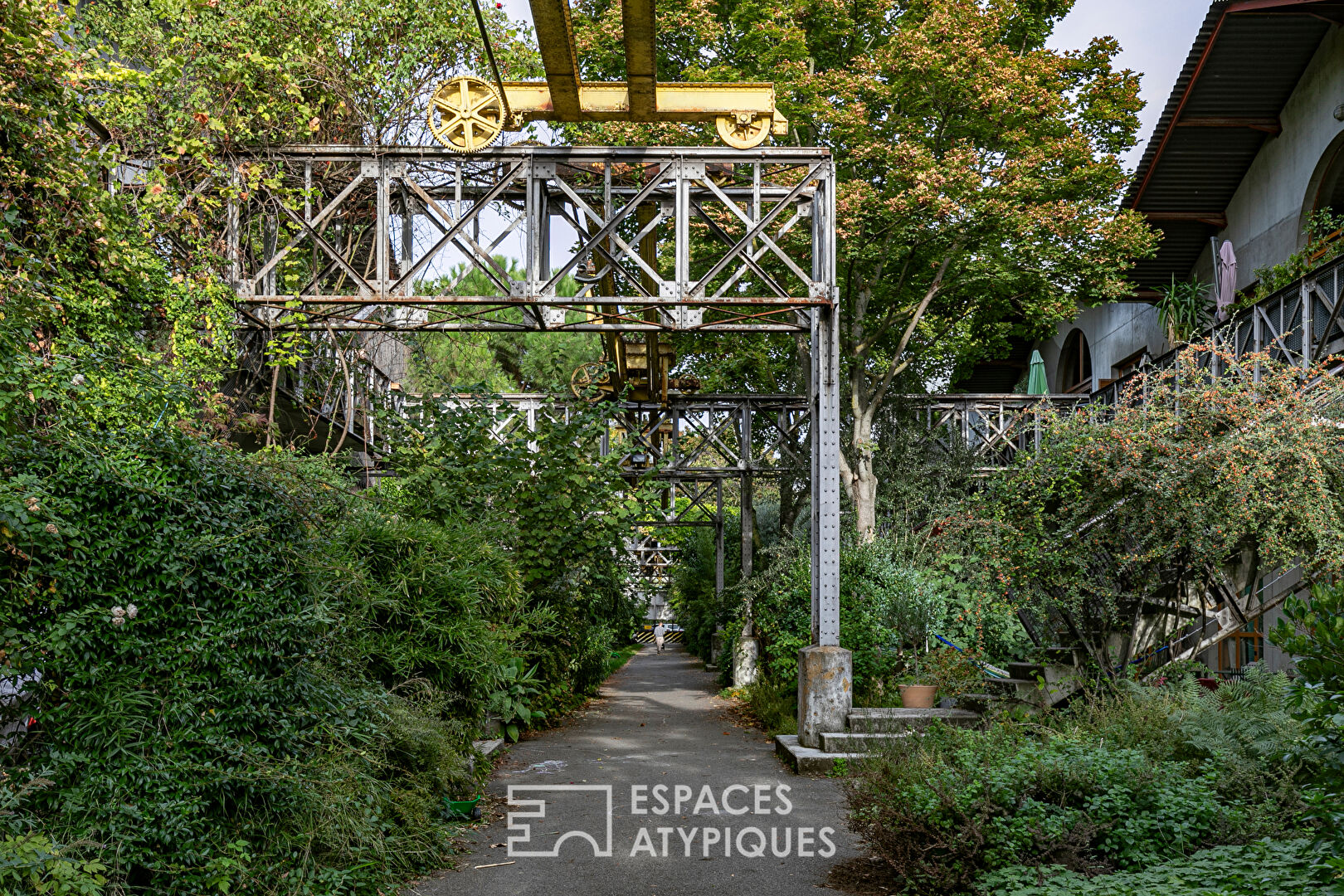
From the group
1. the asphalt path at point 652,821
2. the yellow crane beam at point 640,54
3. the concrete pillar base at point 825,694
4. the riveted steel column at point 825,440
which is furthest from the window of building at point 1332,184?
the asphalt path at point 652,821

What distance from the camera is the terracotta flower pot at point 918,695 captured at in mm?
11633

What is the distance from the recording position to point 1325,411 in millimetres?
9195

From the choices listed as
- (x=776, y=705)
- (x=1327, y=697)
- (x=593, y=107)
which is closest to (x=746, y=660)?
(x=776, y=705)

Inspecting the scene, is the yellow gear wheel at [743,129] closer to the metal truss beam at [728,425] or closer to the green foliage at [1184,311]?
the metal truss beam at [728,425]

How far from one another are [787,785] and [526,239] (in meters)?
6.16

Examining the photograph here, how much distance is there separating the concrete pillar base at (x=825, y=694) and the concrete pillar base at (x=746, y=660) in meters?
7.35

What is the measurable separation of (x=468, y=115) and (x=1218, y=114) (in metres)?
12.8

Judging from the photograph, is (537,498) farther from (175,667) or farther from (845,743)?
(175,667)

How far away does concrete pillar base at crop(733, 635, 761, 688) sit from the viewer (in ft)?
60.4

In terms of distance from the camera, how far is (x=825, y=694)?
10984 mm

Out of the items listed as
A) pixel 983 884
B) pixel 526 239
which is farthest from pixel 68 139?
pixel 983 884

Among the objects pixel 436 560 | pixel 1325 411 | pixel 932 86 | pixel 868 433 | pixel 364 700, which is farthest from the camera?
pixel 868 433

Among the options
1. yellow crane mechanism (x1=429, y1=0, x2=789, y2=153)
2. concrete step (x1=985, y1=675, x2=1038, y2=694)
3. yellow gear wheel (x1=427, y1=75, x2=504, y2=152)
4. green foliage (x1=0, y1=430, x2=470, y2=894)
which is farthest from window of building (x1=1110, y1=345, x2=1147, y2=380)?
green foliage (x1=0, y1=430, x2=470, y2=894)

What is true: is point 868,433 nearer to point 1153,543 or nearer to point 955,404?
point 955,404
